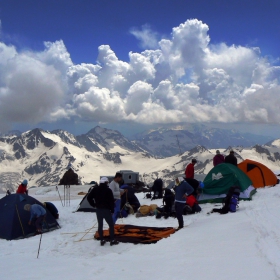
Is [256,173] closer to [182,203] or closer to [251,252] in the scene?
[182,203]

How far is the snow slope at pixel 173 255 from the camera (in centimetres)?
687

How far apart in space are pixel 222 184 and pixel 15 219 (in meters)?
11.3

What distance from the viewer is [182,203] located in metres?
12.4

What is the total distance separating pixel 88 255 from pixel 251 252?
16.9 feet

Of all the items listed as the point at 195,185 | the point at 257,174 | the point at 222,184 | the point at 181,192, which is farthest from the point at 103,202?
the point at 257,174

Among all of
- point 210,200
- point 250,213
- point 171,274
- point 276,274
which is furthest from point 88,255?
point 210,200

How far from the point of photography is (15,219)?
44.9 feet

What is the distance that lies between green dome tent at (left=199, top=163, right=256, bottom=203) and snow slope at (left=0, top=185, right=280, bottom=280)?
13.9ft

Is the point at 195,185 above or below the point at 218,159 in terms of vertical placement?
below

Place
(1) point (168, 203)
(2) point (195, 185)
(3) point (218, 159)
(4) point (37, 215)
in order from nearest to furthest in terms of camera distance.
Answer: (4) point (37, 215)
(1) point (168, 203)
(2) point (195, 185)
(3) point (218, 159)

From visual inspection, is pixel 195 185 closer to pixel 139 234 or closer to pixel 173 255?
pixel 139 234

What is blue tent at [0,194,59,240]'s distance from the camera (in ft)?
44.0

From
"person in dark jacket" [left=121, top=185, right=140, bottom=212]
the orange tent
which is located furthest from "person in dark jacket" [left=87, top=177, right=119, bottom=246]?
the orange tent

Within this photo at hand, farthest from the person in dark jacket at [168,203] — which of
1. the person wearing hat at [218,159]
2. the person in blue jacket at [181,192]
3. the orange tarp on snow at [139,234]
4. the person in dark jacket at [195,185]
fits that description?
the person wearing hat at [218,159]
